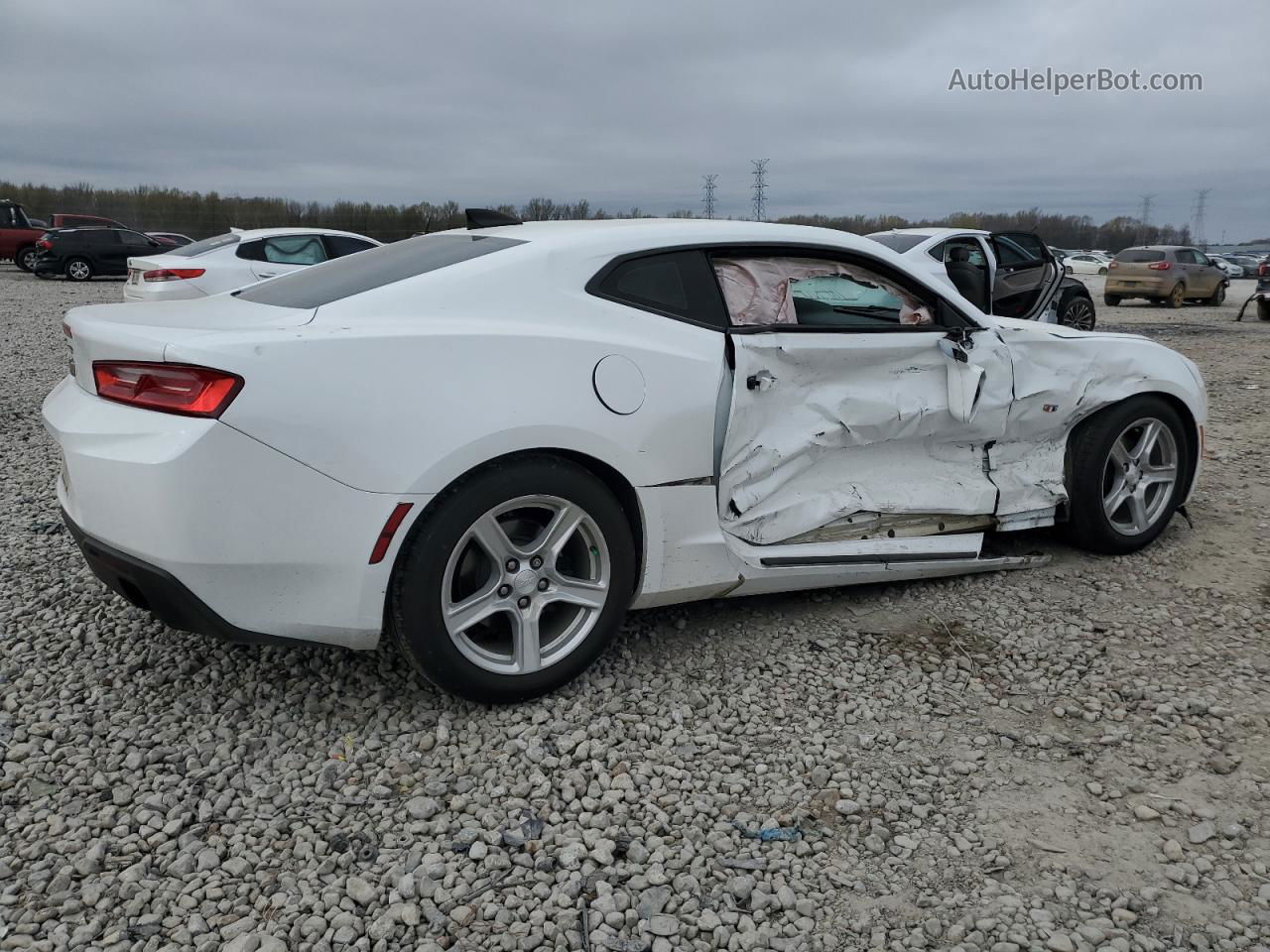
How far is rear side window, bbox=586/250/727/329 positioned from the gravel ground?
1204 mm

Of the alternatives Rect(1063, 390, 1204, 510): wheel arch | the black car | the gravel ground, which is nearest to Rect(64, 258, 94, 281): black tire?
the black car

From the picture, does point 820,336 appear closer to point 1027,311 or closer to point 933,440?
point 933,440

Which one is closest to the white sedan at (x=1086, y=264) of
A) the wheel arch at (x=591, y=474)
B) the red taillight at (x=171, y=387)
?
the wheel arch at (x=591, y=474)

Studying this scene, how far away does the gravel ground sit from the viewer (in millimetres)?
2180

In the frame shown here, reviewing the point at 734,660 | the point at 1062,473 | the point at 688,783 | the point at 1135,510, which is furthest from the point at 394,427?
the point at 1135,510

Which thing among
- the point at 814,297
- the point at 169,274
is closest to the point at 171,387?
the point at 814,297

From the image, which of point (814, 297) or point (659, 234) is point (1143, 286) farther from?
point (659, 234)

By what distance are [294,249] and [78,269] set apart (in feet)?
45.8

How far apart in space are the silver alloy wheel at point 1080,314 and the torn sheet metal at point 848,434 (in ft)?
35.5

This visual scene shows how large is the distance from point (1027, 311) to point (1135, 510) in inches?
332

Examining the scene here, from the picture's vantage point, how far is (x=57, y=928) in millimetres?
2088

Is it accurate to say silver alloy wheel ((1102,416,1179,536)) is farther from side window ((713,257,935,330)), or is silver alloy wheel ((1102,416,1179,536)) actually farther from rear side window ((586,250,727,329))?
rear side window ((586,250,727,329))

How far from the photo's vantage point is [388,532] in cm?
265

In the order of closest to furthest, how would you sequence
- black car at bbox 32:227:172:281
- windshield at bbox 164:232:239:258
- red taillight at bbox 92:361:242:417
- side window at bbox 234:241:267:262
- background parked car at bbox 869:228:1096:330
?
red taillight at bbox 92:361:242:417, background parked car at bbox 869:228:1096:330, windshield at bbox 164:232:239:258, side window at bbox 234:241:267:262, black car at bbox 32:227:172:281
